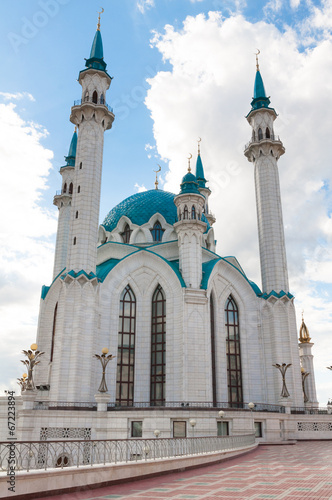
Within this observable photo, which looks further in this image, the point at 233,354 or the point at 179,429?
the point at 233,354

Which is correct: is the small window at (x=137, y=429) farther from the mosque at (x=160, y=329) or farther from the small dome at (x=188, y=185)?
the small dome at (x=188, y=185)

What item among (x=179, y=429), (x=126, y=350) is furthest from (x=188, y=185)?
(x=179, y=429)

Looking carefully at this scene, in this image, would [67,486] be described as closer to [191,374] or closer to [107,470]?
[107,470]

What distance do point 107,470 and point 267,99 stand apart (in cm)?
3842

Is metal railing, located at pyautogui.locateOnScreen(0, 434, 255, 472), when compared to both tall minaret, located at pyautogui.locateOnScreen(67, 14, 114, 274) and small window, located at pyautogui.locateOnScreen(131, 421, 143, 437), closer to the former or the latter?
small window, located at pyautogui.locateOnScreen(131, 421, 143, 437)

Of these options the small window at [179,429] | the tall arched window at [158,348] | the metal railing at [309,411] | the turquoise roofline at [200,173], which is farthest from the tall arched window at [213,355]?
the turquoise roofline at [200,173]

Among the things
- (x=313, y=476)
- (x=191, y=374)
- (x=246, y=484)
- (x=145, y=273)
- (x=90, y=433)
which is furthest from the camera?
(x=145, y=273)

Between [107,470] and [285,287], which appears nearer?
[107,470]

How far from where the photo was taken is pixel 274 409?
103ft

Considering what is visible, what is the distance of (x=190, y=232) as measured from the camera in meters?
33.6

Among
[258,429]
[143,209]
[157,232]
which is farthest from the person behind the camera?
[143,209]

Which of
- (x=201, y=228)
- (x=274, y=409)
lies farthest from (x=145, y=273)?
(x=274, y=409)

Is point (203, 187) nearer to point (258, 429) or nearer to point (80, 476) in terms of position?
point (258, 429)

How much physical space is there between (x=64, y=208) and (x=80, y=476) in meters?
34.3
